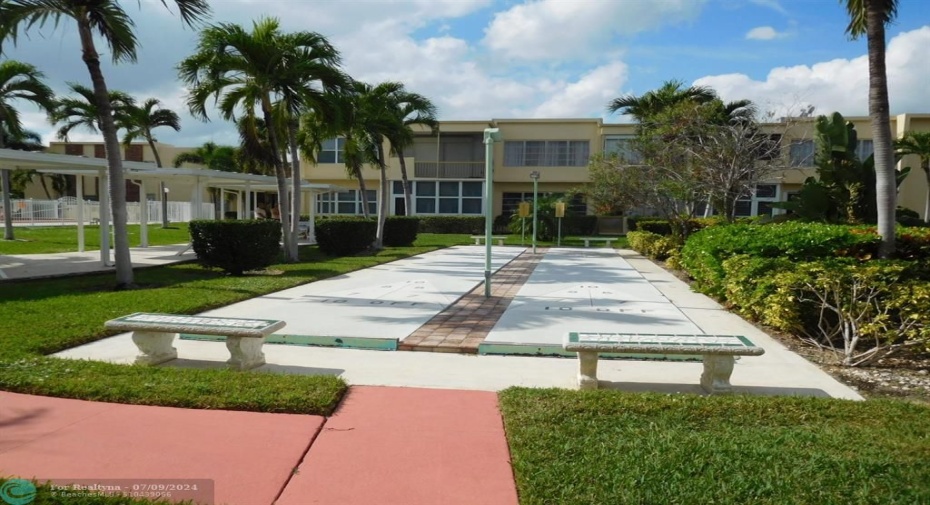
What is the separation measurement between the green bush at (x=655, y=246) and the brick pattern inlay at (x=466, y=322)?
711 cm

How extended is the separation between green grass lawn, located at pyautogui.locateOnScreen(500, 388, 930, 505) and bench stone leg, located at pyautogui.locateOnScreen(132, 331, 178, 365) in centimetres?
344

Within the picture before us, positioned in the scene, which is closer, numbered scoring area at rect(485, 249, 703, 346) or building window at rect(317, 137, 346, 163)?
numbered scoring area at rect(485, 249, 703, 346)

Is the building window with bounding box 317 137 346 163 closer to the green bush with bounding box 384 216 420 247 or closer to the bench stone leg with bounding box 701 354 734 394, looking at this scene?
the green bush with bounding box 384 216 420 247

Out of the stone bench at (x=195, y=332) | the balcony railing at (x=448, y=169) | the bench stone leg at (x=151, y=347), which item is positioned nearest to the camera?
the stone bench at (x=195, y=332)

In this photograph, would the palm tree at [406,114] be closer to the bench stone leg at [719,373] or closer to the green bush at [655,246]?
the green bush at [655,246]

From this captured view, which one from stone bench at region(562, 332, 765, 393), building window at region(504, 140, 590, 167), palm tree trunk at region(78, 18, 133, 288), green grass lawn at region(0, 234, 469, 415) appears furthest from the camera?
building window at region(504, 140, 590, 167)

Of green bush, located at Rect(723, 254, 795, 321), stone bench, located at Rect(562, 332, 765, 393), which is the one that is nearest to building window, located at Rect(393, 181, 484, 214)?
→ green bush, located at Rect(723, 254, 795, 321)

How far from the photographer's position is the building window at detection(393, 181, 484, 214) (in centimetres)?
3659

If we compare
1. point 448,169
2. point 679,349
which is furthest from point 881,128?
Result: point 448,169

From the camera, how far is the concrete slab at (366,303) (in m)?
7.70

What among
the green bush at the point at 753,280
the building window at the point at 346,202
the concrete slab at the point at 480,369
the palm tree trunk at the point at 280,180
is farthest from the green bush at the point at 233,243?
the building window at the point at 346,202

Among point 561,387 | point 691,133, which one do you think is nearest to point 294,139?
point 691,133

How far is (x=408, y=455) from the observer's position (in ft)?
12.5

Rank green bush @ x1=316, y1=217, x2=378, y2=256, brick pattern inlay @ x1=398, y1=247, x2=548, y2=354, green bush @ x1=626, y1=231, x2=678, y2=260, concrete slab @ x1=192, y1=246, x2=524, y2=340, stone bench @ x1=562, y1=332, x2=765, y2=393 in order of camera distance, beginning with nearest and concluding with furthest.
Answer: stone bench @ x1=562, y1=332, x2=765, y2=393 → brick pattern inlay @ x1=398, y1=247, x2=548, y2=354 → concrete slab @ x1=192, y1=246, x2=524, y2=340 → green bush @ x1=626, y1=231, x2=678, y2=260 → green bush @ x1=316, y1=217, x2=378, y2=256
